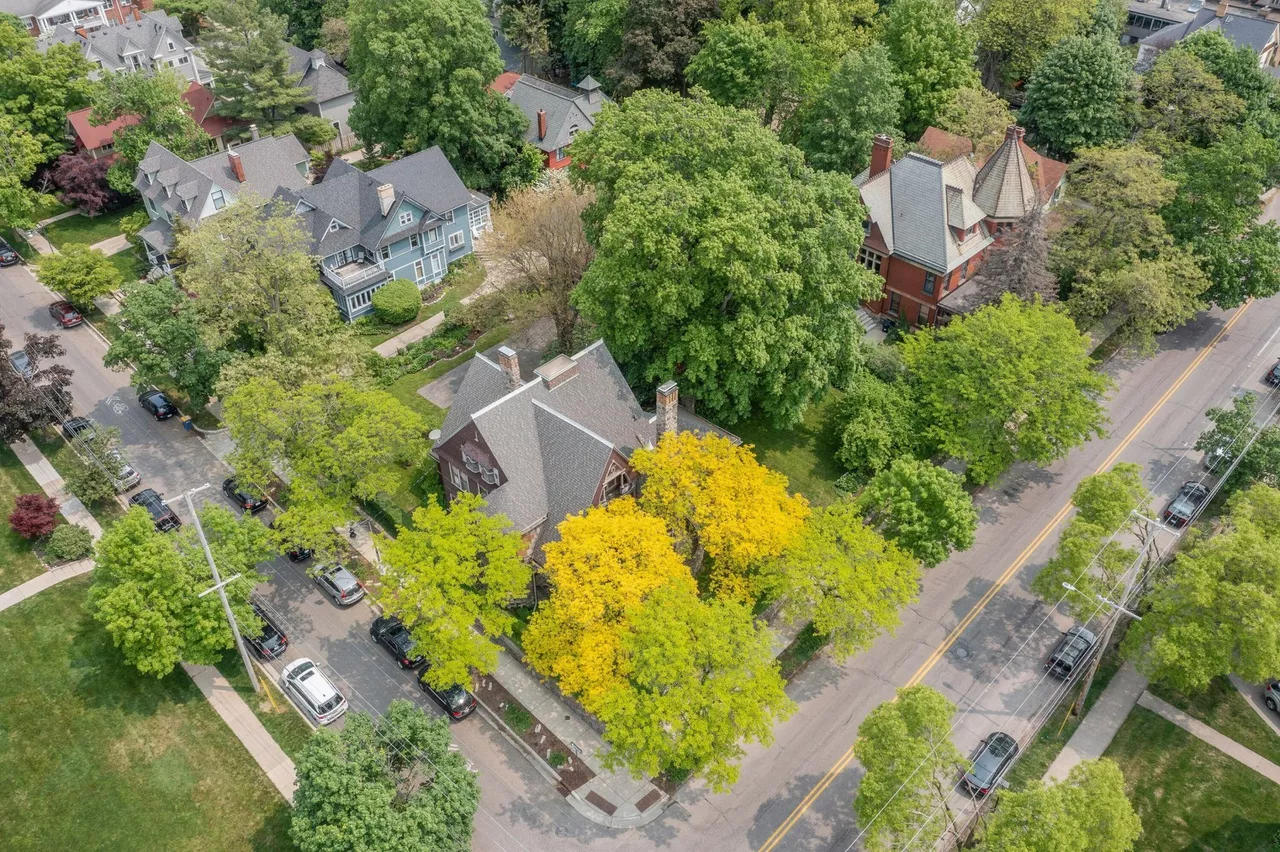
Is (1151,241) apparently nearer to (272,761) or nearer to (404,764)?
(404,764)

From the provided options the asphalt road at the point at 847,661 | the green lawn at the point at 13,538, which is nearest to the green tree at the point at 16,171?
the asphalt road at the point at 847,661

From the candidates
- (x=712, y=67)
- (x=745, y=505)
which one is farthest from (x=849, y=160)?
(x=745, y=505)

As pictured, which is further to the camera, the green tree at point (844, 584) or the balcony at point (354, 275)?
the balcony at point (354, 275)

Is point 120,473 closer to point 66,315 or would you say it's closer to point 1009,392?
point 66,315

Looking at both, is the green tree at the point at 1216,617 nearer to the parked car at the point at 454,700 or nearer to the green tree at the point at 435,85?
the parked car at the point at 454,700

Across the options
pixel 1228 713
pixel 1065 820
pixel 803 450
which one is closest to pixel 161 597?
pixel 803 450

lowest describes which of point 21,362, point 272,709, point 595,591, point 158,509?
point 272,709

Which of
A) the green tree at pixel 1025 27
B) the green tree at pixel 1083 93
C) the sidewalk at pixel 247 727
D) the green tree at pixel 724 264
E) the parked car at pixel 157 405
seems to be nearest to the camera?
the sidewalk at pixel 247 727
